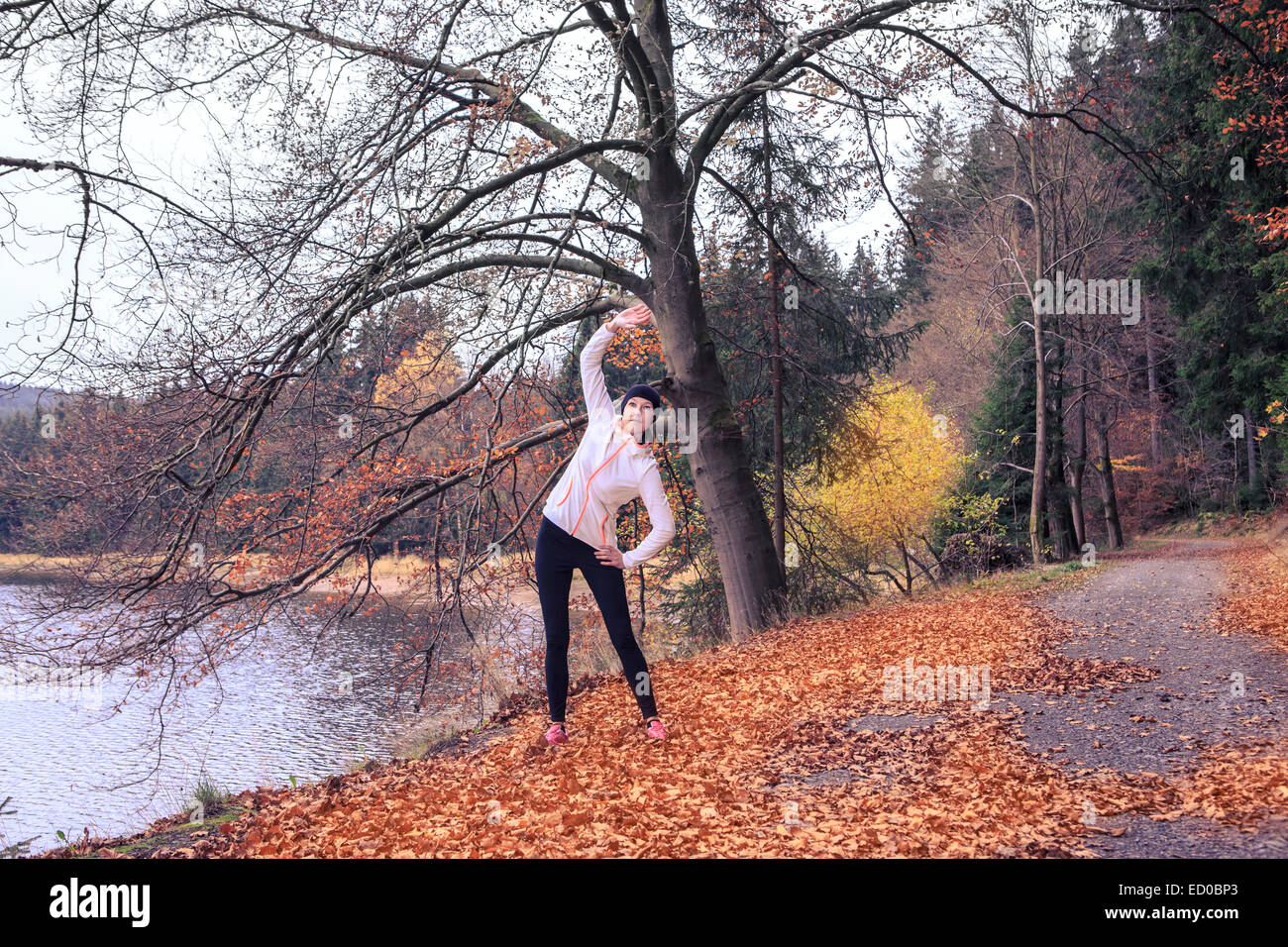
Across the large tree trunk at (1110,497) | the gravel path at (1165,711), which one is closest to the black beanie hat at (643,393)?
the gravel path at (1165,711)

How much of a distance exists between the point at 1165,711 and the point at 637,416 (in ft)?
13.8

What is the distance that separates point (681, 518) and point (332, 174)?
367 inches

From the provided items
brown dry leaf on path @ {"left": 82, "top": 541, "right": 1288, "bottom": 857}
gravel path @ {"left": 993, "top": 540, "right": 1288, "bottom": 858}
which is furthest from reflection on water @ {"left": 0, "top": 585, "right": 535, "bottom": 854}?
gravel path @ {"left": 993, "top": 540, "right": 1288, "bottom": 858}

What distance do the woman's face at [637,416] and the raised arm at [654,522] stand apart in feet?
0.92

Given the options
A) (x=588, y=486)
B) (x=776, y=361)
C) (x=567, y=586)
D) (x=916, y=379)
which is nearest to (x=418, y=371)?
(x=567, y=586)

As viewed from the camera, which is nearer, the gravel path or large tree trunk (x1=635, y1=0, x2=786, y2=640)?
the gravel path

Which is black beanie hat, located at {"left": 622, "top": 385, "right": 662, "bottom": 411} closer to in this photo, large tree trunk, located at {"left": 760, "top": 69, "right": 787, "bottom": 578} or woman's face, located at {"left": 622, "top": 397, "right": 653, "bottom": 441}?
woman's face, located at {"left": 622, "top": 397, "right": 653, "bottom": 441}

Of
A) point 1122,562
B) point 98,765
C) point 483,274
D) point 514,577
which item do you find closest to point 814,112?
point 483,274

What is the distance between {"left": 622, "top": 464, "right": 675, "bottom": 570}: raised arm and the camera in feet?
18.0

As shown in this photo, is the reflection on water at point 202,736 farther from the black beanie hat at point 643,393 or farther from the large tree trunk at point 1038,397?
the large tree trunk at point 1038,397

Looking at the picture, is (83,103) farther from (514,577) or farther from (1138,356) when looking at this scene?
(1138,356)

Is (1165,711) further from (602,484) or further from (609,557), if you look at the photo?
(602,484)

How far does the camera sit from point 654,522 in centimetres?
556

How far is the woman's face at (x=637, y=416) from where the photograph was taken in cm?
575
